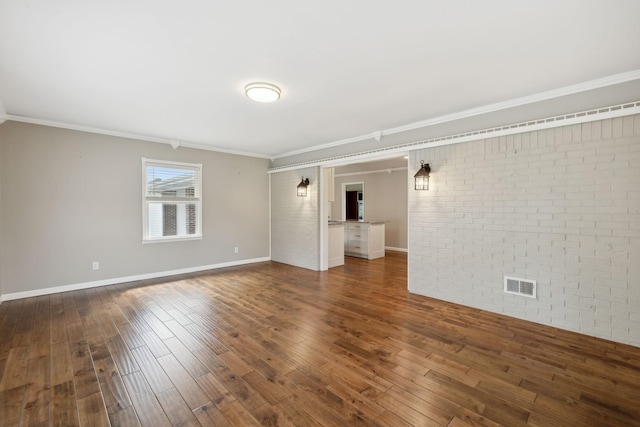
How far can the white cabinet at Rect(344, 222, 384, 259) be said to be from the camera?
7.04 meters

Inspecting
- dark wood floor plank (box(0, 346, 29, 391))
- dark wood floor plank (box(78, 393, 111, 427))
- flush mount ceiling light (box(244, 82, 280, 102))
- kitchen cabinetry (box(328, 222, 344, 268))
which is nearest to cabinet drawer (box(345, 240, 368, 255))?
kitchen cabinetry (box(328, 222, 344, 268))

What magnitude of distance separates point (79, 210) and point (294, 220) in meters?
3.74

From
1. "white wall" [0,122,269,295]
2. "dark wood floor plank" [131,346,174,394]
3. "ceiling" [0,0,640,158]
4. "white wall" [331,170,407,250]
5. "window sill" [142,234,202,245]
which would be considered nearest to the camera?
"ceiling" [0,0,640,158]

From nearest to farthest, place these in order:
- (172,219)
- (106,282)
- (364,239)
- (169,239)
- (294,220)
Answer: (106,282) < (169,239) < (172,219) < (294,220) < (364,239)

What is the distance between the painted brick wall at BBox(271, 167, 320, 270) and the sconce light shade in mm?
2276

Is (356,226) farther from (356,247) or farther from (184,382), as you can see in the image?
(184,382)

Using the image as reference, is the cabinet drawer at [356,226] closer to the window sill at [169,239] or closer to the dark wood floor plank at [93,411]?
the window sill at [169,239]

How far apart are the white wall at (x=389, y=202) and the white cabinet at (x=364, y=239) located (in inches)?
50.2

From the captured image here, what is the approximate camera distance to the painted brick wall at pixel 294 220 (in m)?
5.77

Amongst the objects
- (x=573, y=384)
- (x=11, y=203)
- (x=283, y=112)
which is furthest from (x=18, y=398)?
(x=573, y=384)

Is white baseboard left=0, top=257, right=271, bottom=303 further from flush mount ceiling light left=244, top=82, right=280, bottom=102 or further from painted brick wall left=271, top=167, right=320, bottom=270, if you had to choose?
flush mount ceiling light left=244, top=82, right=280, bottom=102

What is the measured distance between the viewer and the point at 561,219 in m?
2.95

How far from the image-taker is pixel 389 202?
8688 millimetres

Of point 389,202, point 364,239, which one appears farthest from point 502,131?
point 389,202
